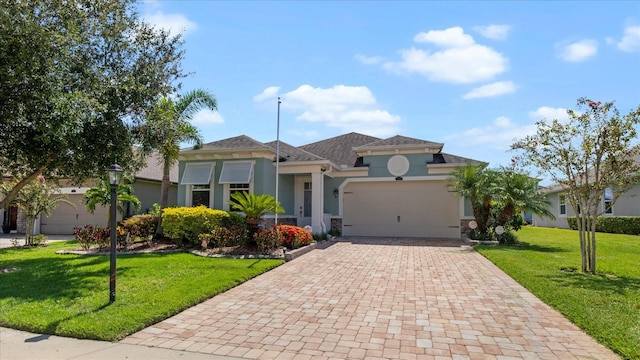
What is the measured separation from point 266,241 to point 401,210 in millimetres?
9114

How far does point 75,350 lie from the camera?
16.2 ft

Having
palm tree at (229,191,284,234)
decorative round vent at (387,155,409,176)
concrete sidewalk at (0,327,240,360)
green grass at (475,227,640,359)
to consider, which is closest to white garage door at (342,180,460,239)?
decorative round vent at (387,155,409,176)

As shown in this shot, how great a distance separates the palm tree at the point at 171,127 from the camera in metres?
11.2

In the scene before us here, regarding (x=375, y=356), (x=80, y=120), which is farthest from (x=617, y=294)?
(x=80, y=120)

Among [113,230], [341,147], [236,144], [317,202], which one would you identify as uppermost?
[341,147]

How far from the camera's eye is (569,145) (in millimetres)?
9414

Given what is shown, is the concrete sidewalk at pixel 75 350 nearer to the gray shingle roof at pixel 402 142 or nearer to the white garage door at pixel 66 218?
the gray shingle roof at pixel 402 142

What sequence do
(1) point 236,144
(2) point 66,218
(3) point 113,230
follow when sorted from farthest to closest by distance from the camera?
(2) point 66,218 < (1) point 236,144 < (3) point 113,230

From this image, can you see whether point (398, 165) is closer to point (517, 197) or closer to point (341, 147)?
point (341, 147)

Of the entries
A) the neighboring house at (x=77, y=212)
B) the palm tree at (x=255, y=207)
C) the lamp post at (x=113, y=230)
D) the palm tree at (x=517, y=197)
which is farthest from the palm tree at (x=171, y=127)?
the palm tree at (x=517, y=197)

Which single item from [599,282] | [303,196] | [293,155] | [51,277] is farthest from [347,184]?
[51,277]

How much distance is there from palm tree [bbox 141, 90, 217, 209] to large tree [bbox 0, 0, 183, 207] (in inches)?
21.6

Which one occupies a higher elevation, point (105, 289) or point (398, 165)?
point (398, 165)

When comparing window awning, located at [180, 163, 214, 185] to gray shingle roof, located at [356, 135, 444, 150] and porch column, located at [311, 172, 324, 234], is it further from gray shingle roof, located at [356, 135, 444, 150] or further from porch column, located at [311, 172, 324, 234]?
gray shingle roof, located at [356, 135, 444, 150]
